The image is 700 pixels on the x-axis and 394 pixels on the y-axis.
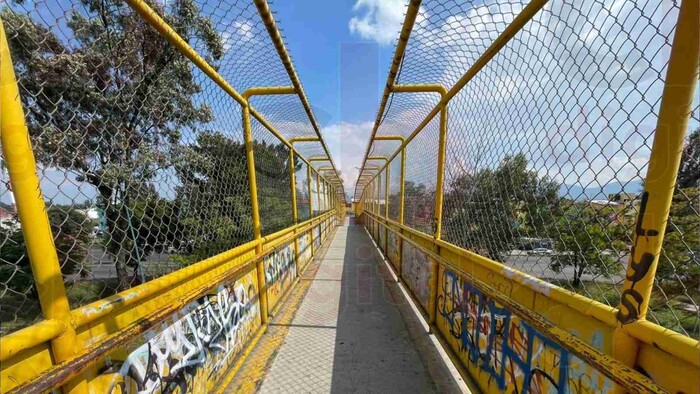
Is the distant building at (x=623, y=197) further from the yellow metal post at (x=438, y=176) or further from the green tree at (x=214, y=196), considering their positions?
the green tree at (x=214, y=196)

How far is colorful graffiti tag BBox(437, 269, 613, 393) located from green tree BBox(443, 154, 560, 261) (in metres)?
0.40

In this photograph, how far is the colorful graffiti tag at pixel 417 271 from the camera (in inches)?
135

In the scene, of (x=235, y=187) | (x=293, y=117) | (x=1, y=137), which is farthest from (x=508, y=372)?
(x=293, y=117)

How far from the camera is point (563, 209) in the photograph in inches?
58.4

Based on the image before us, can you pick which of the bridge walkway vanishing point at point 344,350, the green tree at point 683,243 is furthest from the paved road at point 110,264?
the green tree at point 683,243

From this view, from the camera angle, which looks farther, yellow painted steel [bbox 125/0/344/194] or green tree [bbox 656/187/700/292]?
yellow painted steel [bbox 125/0/344/194]

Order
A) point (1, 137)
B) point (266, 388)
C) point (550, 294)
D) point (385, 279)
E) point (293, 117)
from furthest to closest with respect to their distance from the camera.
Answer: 1. point (385, 279)
2. point (293, 117)
3. point (266, 388)
4. point (550, 294)
5. point (1, 137)

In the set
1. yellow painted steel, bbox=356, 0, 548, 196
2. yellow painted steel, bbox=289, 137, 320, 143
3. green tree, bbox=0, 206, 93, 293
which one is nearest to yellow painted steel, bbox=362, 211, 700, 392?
yellow painted steel, bbox=356, 0, 548, 196

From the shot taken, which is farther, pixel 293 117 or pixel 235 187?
pixel 293 117

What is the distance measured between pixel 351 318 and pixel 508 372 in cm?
214

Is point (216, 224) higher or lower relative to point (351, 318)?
higher

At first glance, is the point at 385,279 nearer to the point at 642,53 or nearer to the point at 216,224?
the point at 216,224

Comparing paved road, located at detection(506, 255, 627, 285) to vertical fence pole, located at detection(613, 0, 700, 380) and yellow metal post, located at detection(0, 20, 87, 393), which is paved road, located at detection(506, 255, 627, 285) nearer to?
vertical fence pole, located at detection(613, 0, 700, 380)

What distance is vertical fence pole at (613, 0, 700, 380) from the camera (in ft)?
2.77
